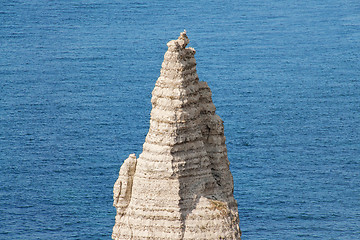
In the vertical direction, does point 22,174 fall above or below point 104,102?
below

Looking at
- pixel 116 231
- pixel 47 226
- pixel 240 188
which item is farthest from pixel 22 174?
pixel 116 231

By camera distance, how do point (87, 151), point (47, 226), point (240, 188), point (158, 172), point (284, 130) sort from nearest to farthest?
point (158, 172)
point (47, 226)
point (240, 188)
point (87, 151)
point (284, 130)

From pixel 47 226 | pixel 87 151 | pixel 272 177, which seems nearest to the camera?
pixel 47 226

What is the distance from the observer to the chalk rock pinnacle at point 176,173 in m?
45.2

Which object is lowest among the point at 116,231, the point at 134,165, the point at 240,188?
the point at 116,231

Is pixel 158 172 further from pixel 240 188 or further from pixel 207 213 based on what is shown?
pixel 240 188

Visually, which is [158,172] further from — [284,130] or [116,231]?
[284,130]

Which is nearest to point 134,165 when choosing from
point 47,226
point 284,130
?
point 47,226

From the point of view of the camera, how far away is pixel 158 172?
4525cm

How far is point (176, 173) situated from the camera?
148ft

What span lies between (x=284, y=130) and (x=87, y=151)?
4157cm

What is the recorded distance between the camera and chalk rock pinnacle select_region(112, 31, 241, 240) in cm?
4519

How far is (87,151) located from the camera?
572 feet

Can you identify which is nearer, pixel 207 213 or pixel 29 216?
pixel 207 213
